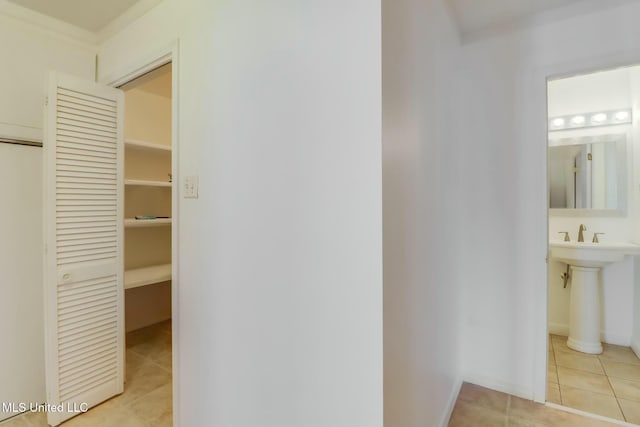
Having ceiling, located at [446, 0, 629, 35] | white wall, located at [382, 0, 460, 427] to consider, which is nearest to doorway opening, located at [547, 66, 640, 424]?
ceiling, located at [446, 0, 629, 35]

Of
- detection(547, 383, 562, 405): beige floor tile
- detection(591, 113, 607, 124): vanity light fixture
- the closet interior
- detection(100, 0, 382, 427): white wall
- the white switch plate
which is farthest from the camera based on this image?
the closet interior

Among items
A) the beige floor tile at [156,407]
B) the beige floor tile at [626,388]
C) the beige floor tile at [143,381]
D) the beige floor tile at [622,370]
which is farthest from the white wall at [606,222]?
the beige floor tile at [143,381]

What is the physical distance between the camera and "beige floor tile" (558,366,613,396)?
196 centimetres

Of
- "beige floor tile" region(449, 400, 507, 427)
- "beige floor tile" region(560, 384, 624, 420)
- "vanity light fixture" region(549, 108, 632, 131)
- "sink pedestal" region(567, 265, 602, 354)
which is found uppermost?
"vanity light fixture" region(549, 108, 632, 131)

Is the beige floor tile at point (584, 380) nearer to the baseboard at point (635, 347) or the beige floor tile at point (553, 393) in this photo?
the beige floor tile at point (553, 393)

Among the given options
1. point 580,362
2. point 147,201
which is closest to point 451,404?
point 580,362

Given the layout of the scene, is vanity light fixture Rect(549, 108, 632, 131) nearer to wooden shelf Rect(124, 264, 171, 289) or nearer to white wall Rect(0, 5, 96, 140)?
wooden shelf Rect(124, 264, 171, 289)

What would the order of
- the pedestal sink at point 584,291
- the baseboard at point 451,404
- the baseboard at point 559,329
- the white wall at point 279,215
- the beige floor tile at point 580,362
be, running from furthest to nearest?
the baseboard at point 559,329
the pedestal sink at point 584,291
the beige floor tile at point 580,362
the baseboard at point 451,404
the white wall at point 279,215

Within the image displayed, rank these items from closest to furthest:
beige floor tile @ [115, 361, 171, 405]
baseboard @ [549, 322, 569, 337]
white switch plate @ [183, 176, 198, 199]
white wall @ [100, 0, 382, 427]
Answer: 1. white wall @ [100, 0, 382, 427]
2. white switch plate @ [183, 176, 198, 199]
3. beige floor tile @ [115, 361, 171, 405]
4. baseboard @ [549, 322, 569, 337]

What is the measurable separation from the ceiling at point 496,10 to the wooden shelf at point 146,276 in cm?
290

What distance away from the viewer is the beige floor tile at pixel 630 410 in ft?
5.50

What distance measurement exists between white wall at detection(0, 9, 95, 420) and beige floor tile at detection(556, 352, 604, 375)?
148 inches

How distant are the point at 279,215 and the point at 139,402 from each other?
1.79m

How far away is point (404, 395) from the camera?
1.10 m
